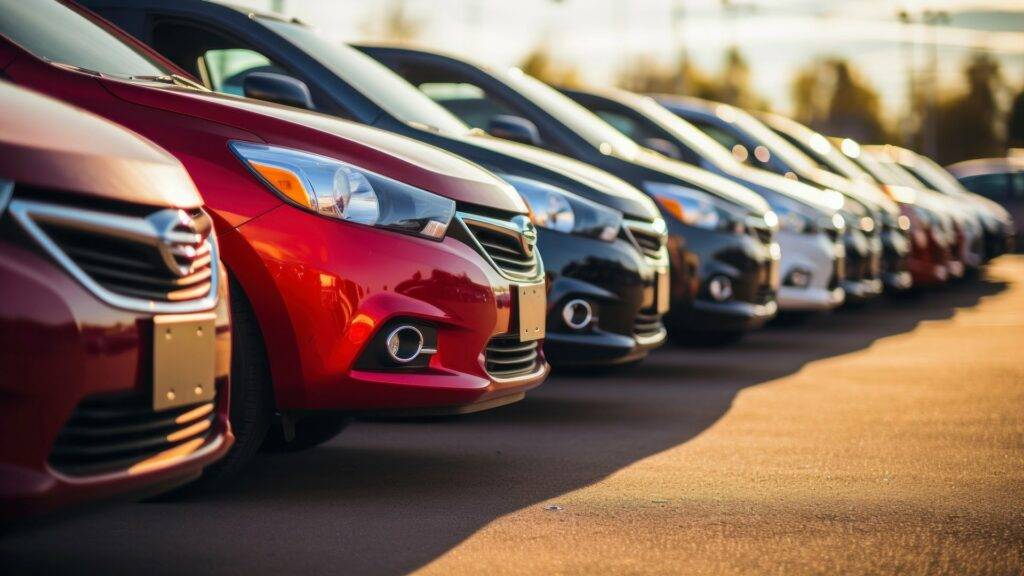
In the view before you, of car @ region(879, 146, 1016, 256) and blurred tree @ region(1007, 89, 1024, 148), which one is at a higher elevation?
car @ region(879, 146, 1016, 256)

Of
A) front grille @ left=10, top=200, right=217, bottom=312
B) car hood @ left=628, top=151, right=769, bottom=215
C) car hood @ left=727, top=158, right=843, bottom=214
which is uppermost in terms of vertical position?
front grille @ left=10, top=200, right=217, bottom=312

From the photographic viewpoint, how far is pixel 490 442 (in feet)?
20.7

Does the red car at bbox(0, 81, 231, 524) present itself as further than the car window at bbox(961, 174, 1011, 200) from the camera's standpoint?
No

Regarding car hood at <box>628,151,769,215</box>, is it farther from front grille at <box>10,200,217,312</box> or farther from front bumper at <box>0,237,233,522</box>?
front bumper at <box>0,237,233,522</box>

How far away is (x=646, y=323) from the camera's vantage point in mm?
7336

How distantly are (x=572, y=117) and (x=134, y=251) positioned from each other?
6397mm

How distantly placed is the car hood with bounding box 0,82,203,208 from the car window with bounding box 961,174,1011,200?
92.3 feet

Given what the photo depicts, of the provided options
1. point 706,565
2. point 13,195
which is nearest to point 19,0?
point 13,195

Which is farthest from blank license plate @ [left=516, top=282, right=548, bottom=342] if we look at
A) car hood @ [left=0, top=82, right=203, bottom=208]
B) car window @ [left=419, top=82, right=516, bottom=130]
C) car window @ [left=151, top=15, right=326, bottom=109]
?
car window @ [left=419, top=82, right=516, bottom=130]

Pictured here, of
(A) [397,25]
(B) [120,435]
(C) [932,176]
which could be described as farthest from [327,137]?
(A) [397,25]

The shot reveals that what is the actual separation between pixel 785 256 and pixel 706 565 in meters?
7.49

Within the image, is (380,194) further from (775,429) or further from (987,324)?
(987,324)

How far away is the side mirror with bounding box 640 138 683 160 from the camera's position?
1091cm

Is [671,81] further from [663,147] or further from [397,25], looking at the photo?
[663,147]
